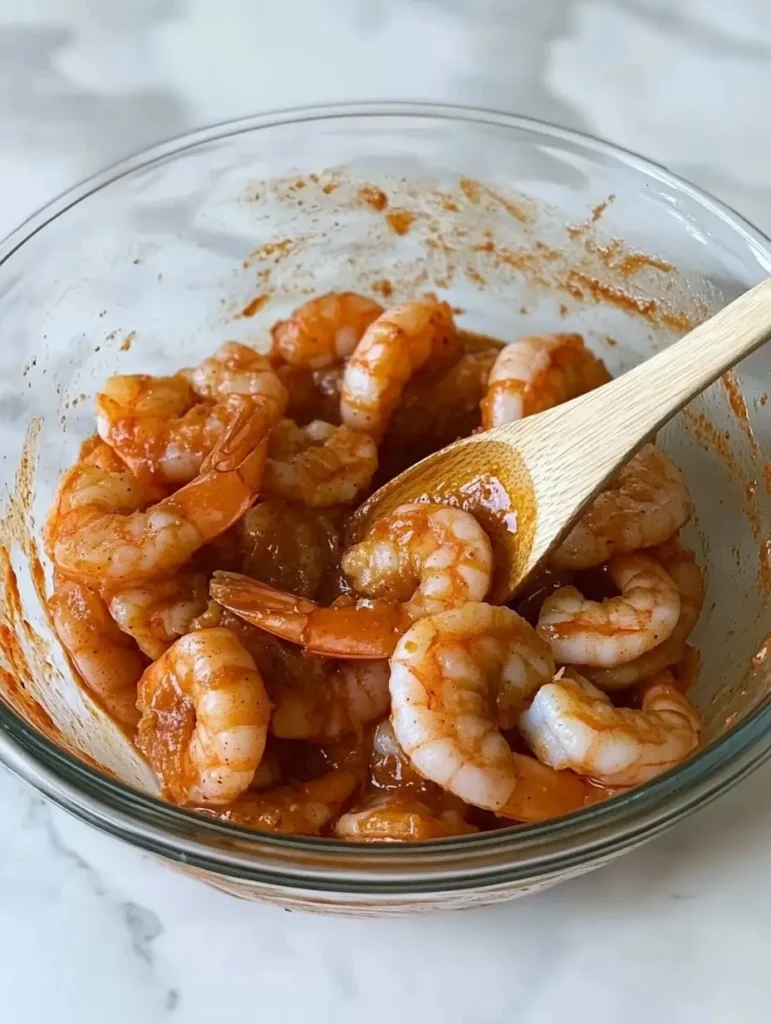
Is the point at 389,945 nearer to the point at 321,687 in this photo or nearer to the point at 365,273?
the point at 321,687

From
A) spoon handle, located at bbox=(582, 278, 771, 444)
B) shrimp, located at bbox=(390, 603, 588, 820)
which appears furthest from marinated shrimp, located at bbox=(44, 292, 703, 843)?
spoon handle, located at bbox=(582, 278, 771, 444)

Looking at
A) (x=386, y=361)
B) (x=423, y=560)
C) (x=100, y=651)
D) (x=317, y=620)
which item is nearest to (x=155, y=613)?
(x=100, y=651)

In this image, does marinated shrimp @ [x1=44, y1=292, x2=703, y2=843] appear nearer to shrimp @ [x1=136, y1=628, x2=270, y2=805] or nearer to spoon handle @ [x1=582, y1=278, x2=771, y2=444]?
shrimp @ [x1=136, y1=628, x2=270, y2=805]

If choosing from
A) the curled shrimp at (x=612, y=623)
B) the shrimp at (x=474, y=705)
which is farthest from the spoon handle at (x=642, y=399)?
the shrimp at (x=474, y=705)

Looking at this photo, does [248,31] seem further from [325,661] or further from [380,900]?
[380,900]

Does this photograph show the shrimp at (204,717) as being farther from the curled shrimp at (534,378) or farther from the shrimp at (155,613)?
the curled shrimp at (534,378)

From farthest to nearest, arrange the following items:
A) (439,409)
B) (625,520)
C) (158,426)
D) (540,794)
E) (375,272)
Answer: (375,272) → (439,409) → (158,426) → (625,520) → (540,794)
